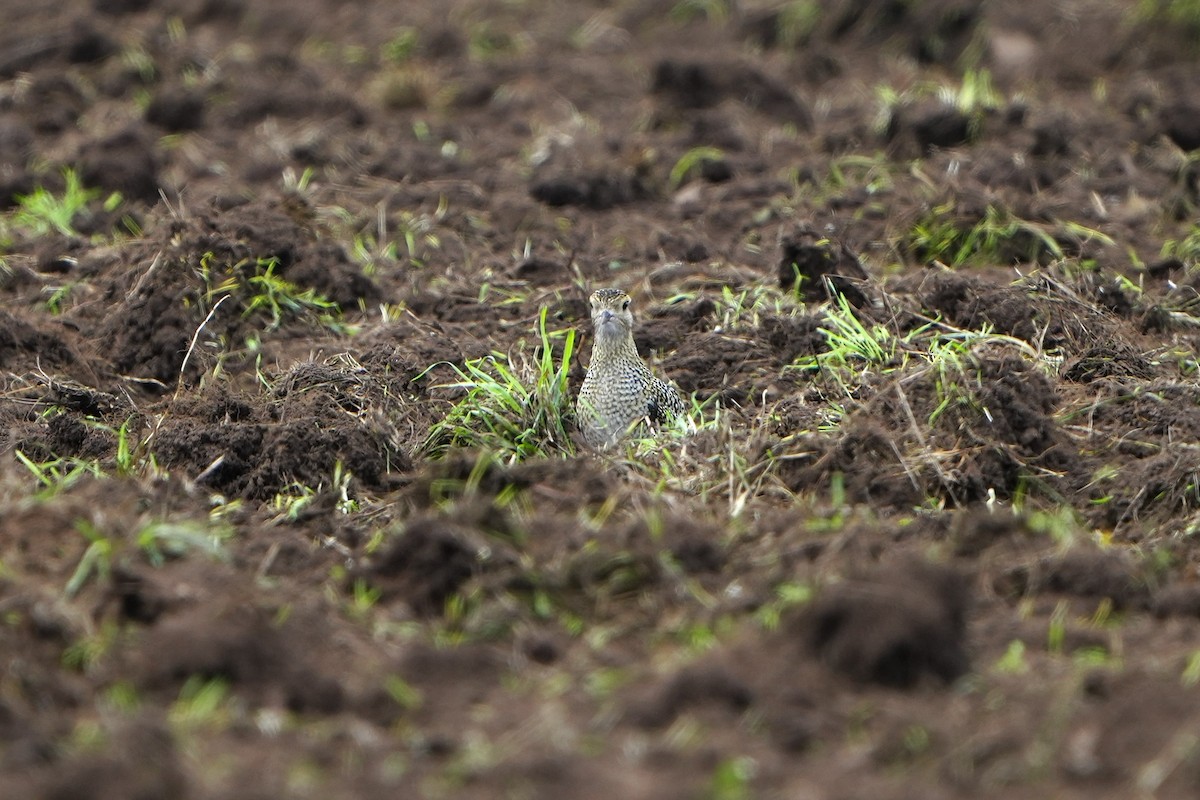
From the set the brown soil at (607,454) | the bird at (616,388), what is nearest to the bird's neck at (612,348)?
the bird at (616,388)

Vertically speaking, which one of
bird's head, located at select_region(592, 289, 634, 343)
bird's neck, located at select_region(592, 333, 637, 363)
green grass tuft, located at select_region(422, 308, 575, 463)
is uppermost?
bird's head, located at select_region(592, 289, 634, 343)

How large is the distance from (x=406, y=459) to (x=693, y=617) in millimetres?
1982

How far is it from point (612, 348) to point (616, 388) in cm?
21

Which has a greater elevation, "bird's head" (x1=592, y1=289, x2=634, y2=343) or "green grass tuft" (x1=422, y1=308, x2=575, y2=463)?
"bird's head" (x1=592, y1=289, x2=634, y2=343)

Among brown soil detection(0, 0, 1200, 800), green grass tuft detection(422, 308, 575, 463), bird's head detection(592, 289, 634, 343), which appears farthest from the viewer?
bird's head detection(592, 289, 634, 343)

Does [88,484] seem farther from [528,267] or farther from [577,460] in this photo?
[528,267]

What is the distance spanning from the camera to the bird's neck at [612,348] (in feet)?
22.4

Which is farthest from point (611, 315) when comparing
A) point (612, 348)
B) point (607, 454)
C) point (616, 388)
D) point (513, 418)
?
point (607, 454)

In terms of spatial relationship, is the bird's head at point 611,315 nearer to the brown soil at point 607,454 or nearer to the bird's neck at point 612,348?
the bird's neck at point 612,348

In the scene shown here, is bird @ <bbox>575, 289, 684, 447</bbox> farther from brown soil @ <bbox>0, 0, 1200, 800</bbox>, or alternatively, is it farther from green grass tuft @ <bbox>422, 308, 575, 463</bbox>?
brown soil @ <bbox>0, 0, 1200, 800</bbox>

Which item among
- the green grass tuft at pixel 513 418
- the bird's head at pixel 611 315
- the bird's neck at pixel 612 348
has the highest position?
the bird's head at pixel 611 315

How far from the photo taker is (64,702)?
14.3 ft

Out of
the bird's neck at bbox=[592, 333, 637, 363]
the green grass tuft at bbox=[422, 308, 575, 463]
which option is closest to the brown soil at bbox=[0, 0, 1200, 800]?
the green grass tuft at bbox=[422, 308, 575, 463]

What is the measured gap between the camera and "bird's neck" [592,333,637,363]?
6.84 metres
